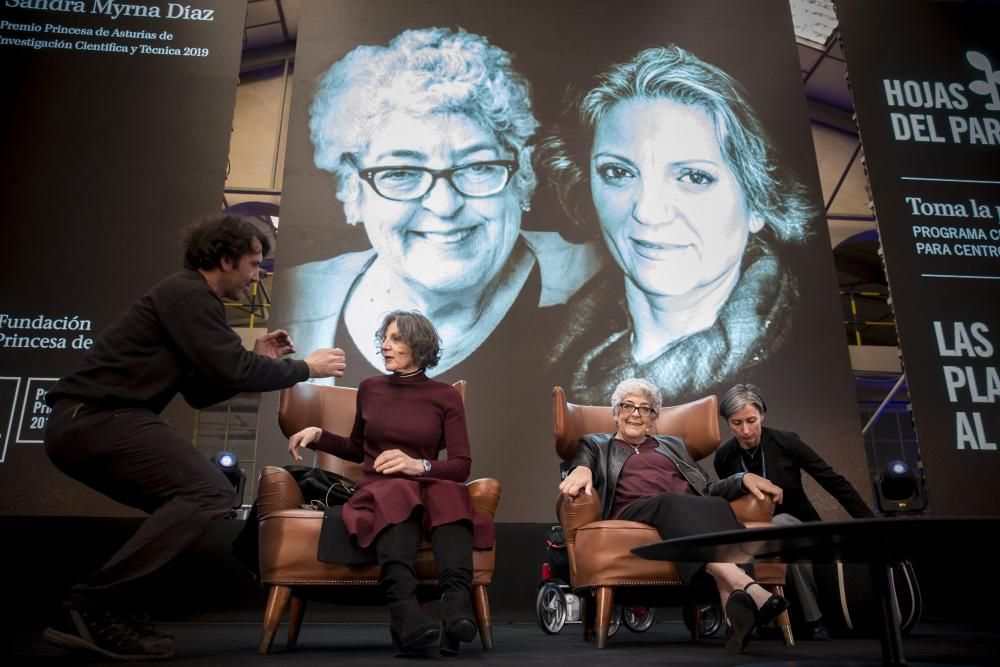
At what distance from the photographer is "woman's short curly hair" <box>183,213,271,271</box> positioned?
7.61 ft

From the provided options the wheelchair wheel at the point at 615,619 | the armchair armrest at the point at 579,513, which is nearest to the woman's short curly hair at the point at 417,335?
the armchair armrest at the point at 579,513

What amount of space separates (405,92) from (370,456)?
288 cm

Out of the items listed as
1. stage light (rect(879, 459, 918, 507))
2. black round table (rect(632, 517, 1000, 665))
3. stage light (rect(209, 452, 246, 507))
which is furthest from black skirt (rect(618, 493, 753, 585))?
stage light (rect(879, 459, 918, 507))

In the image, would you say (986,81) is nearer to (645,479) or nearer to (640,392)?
(640,392)

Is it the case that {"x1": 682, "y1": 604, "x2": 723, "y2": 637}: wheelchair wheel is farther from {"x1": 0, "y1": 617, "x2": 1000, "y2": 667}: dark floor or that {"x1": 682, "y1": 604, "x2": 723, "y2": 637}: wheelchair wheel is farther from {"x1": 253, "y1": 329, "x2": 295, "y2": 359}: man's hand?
{"x1": 253, "y1": 329, "x2": 295, "y2": 359}: man's hand

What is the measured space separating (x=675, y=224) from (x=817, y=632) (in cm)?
248

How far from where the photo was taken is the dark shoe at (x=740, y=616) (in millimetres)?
2182

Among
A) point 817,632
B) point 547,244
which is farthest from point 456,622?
point 547,244

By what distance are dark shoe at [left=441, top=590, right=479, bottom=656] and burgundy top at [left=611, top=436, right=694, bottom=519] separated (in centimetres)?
81

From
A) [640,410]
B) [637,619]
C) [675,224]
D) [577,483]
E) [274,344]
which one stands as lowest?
[637,619]

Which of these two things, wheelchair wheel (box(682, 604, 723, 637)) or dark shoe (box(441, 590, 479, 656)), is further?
wheelchair wheel (box(682, 604, 723, 637))

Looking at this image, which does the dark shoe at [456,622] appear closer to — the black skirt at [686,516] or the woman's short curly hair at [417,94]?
the black skirt at [686,516]

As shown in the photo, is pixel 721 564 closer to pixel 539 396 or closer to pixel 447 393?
pixel 447 393

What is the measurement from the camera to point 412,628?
2043 mm
